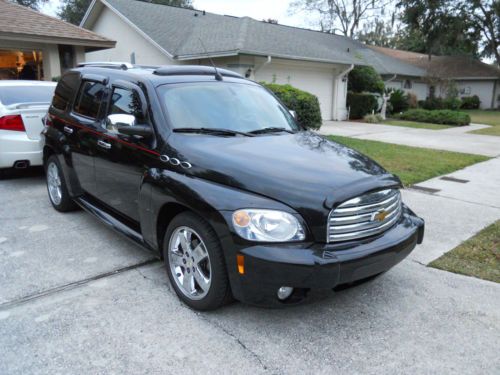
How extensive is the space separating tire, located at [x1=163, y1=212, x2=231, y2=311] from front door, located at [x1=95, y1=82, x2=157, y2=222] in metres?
0.65

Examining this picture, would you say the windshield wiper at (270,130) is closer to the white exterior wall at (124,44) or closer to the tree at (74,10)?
the white exterior wall at (124,44)

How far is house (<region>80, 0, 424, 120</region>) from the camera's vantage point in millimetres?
17047

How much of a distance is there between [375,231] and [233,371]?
1.44 m

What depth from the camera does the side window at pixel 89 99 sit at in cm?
468

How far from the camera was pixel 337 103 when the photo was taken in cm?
2152

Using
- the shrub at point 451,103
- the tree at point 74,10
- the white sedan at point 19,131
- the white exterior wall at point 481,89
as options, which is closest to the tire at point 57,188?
the white sedan at point 19,131

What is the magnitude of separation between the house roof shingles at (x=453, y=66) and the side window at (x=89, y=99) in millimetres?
36393

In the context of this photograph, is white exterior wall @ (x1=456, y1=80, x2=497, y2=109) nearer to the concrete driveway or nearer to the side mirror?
the concrete driveway

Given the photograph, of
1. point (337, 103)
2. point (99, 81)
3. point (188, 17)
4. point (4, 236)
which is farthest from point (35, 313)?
point (188, 17)

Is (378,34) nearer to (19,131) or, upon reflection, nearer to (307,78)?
(307,78)

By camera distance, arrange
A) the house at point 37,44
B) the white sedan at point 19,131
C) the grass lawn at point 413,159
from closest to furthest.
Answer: the white sedan at point 19,131 → the grass lawn at point 413,159 → the house at point 37,44

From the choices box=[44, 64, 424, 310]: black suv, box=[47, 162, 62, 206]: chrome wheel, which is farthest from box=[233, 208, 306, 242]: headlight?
box=[47, 162, 62, 206]: chrome wheel

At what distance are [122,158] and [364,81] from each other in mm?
21074

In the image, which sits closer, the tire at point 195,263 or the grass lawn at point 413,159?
the tire at point 195,263
